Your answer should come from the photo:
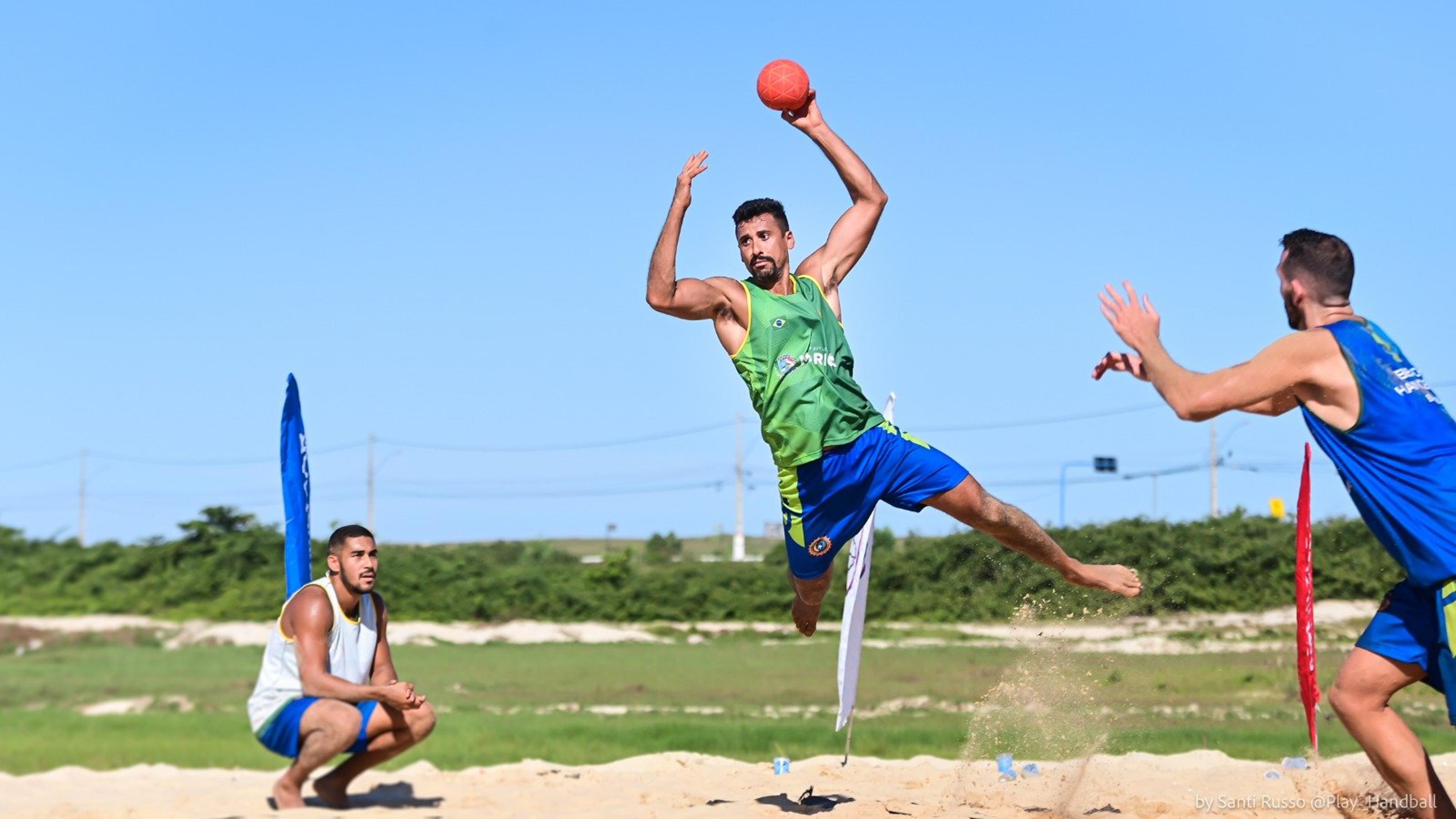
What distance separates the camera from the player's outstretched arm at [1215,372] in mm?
5160

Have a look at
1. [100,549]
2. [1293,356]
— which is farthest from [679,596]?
[1293,356]

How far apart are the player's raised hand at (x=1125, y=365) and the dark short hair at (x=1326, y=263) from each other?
26.8 inches

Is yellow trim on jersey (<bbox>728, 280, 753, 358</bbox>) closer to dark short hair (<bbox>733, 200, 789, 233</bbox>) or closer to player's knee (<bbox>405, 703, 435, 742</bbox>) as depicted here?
dark short hair (<bbox>733, 200, 789, 233</bbox>)

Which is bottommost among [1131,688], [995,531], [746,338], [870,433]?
[1131,688]

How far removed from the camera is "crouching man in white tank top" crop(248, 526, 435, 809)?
7.57 metres

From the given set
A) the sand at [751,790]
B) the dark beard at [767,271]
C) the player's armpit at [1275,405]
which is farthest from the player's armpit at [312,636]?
the player's armpit at [1275,405]

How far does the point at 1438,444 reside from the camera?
17.1 ft

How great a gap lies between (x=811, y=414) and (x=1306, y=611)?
3.14m

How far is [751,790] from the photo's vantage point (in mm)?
8461

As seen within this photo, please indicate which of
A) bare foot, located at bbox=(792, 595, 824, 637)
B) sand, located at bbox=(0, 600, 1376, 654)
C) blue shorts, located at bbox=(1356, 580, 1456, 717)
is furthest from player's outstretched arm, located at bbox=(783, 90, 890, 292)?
sand, located at bbox=(0, 600, 1376, 654)

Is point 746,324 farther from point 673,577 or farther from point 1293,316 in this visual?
point 673,577

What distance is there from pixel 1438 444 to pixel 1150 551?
23.0m

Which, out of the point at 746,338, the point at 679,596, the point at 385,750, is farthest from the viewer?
the point at 679,596

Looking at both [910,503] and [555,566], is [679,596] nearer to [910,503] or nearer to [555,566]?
[555,566]
